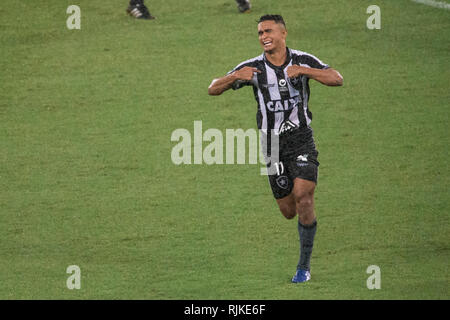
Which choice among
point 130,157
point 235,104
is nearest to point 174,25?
point 235,104

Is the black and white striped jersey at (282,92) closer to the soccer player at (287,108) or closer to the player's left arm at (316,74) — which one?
the soccer player at (287,108)

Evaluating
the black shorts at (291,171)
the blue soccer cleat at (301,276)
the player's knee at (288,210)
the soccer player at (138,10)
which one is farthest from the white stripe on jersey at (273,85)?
the soccer player at (138,10)

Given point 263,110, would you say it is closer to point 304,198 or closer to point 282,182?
point 282,182

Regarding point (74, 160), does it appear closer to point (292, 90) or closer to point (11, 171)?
point (11, 171)

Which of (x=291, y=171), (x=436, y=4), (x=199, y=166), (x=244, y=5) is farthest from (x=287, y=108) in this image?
(x=436, y=4)

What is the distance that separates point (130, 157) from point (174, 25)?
179 inches

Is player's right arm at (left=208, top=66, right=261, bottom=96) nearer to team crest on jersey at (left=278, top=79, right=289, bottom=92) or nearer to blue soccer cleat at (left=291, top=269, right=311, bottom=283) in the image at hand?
team crest on jersey at (left=278, top=79, right=289, bottom=92)

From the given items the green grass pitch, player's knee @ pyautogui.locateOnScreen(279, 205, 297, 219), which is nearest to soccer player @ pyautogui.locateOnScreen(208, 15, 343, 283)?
player's knee @ pyautogui.locateOnScreen(279, 205, 297, 219)

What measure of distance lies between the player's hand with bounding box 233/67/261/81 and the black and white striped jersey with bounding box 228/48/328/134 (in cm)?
10

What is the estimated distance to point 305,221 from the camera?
1026 centimetres

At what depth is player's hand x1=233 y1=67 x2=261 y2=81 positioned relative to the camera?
10.0 metres

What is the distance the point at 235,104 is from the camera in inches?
624

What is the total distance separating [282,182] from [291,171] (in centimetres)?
24

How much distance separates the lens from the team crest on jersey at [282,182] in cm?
1046
